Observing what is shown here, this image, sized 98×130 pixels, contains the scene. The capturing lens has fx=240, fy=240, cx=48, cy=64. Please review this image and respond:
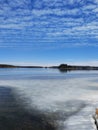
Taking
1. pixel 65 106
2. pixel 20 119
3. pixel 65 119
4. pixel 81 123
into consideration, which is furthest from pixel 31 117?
pixel 65 106

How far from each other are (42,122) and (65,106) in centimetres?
458

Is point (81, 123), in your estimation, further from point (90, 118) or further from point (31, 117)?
point (31, 117)

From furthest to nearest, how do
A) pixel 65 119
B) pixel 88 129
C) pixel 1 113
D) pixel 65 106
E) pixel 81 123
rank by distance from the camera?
pixel 65 106, pixel 1 113, pixel 65 119, pixel 81 123, pixel 88 129

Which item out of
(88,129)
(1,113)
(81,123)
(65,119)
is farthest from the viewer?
(1,113)

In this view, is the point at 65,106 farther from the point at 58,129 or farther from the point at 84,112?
the point at 58,129

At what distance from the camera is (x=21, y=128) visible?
10.9 meters

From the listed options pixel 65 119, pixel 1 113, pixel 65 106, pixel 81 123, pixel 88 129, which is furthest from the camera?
pixel 65 106

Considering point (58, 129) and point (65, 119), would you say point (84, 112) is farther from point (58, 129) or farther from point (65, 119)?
point (58, 129)

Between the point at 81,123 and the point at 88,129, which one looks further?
the point at 81,123

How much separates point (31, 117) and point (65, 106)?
3.95 metres

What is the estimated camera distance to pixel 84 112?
14445 millimetres

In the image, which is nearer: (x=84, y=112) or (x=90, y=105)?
(x=84, y=112)

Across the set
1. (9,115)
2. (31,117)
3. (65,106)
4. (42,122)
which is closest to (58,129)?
(42,122)

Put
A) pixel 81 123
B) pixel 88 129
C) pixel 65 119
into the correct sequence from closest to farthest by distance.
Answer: pixel 88 129 → pixel 81 123 → pixel 65 119
